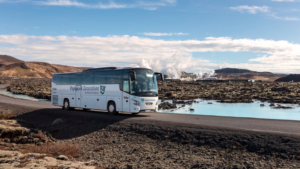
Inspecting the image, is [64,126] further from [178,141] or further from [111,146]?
[178,141]

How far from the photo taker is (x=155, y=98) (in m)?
18.6

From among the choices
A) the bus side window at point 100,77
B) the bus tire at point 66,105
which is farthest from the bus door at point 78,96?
the bus side window at point 100,77

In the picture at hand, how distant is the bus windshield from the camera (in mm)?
18188

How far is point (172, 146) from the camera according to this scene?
41.3 ft

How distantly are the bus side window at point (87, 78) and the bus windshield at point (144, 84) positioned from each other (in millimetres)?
5064

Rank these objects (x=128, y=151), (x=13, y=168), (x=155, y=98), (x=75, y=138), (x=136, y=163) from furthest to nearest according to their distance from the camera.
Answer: (x=155, y=98), (x=75, y=138), (x=128, y=151), (x=136, y=163), (x=13, y=168)

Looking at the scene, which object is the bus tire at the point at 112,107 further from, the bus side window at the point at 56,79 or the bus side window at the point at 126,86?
the bus side window at the point at 56,79

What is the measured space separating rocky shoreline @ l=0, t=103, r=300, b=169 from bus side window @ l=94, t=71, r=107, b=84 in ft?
12.4

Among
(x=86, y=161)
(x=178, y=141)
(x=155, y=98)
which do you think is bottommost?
(x=86, y=161)

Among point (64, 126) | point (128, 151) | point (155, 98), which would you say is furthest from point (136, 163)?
point (64, 126)

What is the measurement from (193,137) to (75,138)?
27.0 feet

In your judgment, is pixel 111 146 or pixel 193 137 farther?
pixel 111 146

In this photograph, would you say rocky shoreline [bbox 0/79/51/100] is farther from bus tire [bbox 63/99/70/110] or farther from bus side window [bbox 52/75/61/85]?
bus tire [bbox 63/99/70/110]

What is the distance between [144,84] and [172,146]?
699 centimetres
